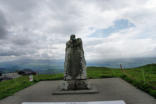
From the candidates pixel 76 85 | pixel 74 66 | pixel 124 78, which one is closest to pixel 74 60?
pixel 74 66

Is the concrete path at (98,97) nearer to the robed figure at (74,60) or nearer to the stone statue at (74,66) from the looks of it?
the stone statue at (74,66)

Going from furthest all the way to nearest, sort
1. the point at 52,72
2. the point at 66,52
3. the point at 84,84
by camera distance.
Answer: the point at 52,72 → the point at 66,52 → the point at 84,84

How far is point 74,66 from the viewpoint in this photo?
7.84m

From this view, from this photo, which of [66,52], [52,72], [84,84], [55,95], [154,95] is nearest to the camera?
[154,95]

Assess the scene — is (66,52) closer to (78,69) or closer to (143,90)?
(78,69)

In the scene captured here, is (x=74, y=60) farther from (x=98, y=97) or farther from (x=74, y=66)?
(x=98, y=97)

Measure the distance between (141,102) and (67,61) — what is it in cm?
455

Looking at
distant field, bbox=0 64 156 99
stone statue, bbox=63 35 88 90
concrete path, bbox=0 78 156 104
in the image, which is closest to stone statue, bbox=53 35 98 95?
stone statue, bbox=63 35 88 90

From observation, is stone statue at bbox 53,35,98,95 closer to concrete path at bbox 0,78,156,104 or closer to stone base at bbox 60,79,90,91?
stone base at bbox 60,79,90,91

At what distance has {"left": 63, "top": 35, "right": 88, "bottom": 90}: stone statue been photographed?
7.58m

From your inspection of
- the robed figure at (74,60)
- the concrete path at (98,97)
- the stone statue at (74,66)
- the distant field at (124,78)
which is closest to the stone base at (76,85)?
the stone statue at (74,66)

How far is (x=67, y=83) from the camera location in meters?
7.59

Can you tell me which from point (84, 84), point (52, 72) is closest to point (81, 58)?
point (84, 84)

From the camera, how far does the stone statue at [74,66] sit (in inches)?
298
